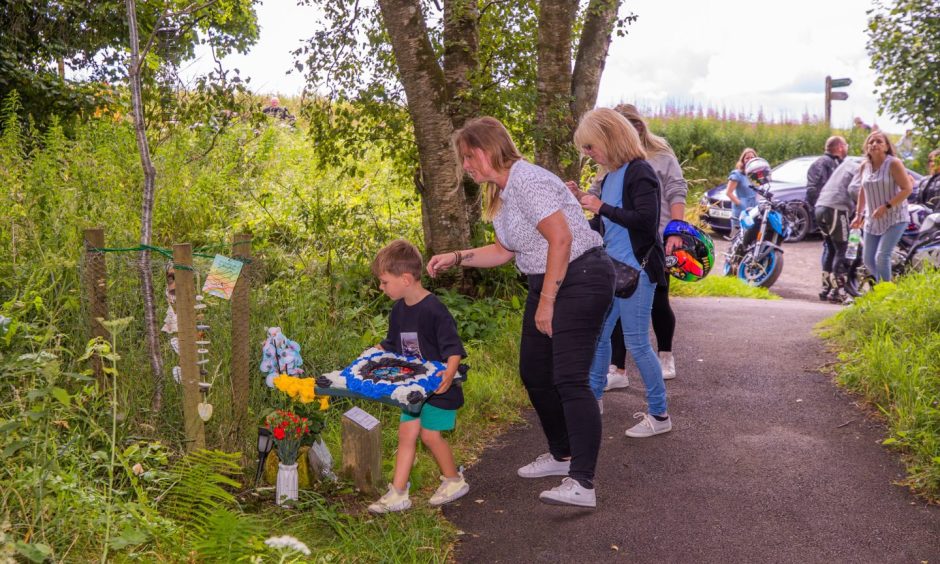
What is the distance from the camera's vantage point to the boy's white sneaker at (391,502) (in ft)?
15.4

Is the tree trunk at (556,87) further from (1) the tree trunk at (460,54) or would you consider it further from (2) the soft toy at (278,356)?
(2) the soft toy at (278,356)

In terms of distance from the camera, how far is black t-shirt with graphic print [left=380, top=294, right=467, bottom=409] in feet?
15.3

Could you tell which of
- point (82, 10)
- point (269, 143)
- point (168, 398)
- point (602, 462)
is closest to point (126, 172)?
point (269, 143)

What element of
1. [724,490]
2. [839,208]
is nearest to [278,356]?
[724,490]

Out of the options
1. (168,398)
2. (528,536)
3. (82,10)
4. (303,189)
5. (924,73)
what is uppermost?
(82,10)

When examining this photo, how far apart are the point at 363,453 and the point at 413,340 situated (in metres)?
0.73

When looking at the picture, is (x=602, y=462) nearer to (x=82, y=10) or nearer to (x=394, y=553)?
(x=394, y=553)

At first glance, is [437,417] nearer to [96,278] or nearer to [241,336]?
[241,336]

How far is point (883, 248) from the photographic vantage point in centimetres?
1061

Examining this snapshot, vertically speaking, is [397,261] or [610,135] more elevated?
[610,135]

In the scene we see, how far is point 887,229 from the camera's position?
10.5 m

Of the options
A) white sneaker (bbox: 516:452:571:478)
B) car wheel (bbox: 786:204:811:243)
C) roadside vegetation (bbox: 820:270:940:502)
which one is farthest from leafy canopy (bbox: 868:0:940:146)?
white sneaker (bbox: 516:452:571:478)

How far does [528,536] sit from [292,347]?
167 cm

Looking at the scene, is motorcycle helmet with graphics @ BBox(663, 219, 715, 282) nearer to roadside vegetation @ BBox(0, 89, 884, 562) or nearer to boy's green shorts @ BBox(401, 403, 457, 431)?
roadside vegetation @ BBox(0, 89, 884, 562)
